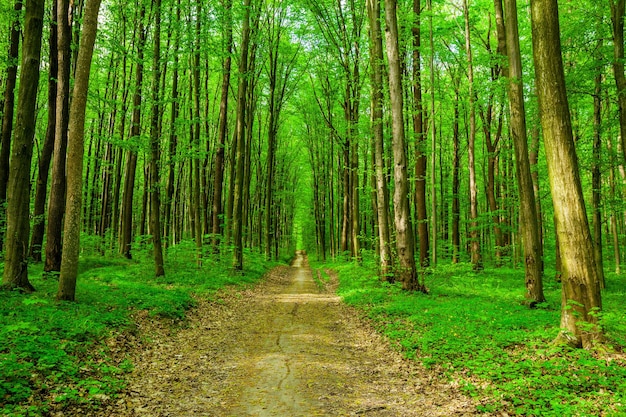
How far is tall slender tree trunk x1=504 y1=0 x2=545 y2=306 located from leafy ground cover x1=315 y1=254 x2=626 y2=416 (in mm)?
684

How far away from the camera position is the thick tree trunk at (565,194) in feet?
19.3

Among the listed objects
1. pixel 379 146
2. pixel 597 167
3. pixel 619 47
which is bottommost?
pixel 597 167

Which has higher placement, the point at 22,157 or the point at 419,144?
the point at 419,144

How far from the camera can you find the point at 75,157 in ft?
26.5

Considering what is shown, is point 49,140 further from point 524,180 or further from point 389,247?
point 524,180

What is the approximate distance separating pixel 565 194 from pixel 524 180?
4577 millimetres

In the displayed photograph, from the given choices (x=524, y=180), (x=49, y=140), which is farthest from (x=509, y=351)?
(x=49, y=140)

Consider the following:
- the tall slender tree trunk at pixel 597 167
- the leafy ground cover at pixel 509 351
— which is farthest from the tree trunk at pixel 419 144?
the tall slender tree trunk at pixel 597 167

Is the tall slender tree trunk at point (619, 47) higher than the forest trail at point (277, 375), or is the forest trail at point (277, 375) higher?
the tall slender tree trunk at point (619, 47)

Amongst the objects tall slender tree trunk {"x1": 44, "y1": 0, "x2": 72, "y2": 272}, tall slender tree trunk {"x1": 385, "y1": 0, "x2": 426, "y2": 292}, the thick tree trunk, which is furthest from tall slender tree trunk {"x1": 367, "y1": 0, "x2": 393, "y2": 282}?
tall slender tree trunk {"x1": 44, "y1": 0, "x2": 72, "y2": 272}

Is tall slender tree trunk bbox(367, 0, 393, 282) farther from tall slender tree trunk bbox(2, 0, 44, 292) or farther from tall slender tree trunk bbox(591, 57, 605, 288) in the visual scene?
tall slender tree trunk bbox(2, 0, 44, 292)

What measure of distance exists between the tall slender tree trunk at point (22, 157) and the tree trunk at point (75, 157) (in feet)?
3.09

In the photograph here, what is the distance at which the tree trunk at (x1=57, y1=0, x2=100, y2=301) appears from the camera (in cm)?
803

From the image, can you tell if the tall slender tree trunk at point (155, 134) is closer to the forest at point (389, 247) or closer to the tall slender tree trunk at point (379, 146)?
the forest at point (389, 247)
